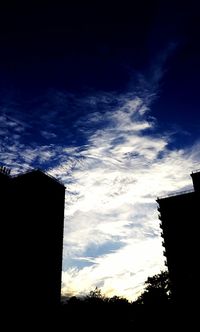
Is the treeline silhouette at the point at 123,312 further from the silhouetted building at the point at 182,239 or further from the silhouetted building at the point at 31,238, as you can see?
the silhouetted building at the point at 31,238

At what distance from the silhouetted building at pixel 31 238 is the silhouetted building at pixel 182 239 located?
27.8m

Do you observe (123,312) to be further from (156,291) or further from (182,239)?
(182,239)

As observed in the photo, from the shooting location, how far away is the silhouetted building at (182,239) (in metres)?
62.2

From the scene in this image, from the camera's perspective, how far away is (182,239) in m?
67.2

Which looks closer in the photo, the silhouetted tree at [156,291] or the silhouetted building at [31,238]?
the silhouetted building at [31,238]

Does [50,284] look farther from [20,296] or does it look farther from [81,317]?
[81,317]

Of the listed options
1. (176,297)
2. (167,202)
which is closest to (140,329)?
(176,297)

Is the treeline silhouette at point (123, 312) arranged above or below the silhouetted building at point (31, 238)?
below

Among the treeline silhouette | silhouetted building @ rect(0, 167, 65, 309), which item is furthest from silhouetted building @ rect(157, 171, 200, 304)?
silhouetted building @ rect(0, 167, 65, 309)

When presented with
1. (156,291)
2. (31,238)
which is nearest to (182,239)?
(156,291)

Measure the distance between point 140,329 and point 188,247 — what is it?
2153 centimetres

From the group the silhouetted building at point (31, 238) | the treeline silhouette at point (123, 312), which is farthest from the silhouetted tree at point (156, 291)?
the silhouetted building at point (31, 238)

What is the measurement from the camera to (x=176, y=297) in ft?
205

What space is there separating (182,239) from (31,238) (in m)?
36.9
